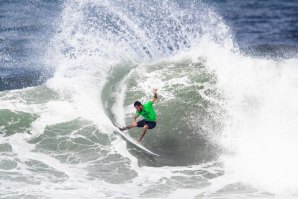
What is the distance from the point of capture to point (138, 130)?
62.6ft

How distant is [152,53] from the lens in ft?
84.9

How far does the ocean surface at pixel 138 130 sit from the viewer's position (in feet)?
52.0

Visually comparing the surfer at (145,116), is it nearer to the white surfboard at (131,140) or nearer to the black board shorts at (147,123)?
the black board shorts at (147,123)

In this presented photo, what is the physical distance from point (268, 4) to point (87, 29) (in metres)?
25.2

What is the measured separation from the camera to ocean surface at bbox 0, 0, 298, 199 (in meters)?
15.8

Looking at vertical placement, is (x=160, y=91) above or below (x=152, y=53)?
below

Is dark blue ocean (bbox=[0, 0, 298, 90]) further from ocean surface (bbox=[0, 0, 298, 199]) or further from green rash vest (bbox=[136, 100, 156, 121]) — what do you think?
green rash vest (bbox=[136, 100, 156, 121])

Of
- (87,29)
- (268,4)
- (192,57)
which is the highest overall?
(268,4)

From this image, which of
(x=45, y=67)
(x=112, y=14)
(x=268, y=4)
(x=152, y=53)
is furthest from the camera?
(x=268, y=4)

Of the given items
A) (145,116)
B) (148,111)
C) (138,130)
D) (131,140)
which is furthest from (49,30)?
(148,111)

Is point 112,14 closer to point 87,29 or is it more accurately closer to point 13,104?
point 87,29

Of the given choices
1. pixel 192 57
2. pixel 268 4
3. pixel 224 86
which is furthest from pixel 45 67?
pixel 268 4

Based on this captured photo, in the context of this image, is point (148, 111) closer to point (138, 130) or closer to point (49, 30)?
point (138, 130)

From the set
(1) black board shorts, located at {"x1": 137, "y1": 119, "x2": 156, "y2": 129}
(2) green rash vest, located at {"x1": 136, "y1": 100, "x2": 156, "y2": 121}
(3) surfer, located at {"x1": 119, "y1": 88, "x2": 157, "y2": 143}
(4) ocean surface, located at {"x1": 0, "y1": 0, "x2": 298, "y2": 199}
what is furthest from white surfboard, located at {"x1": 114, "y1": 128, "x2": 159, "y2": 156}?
(2) green rash vest, located at {"x1": 136, "y1": 100, "x2": 156, "y2": 121}
